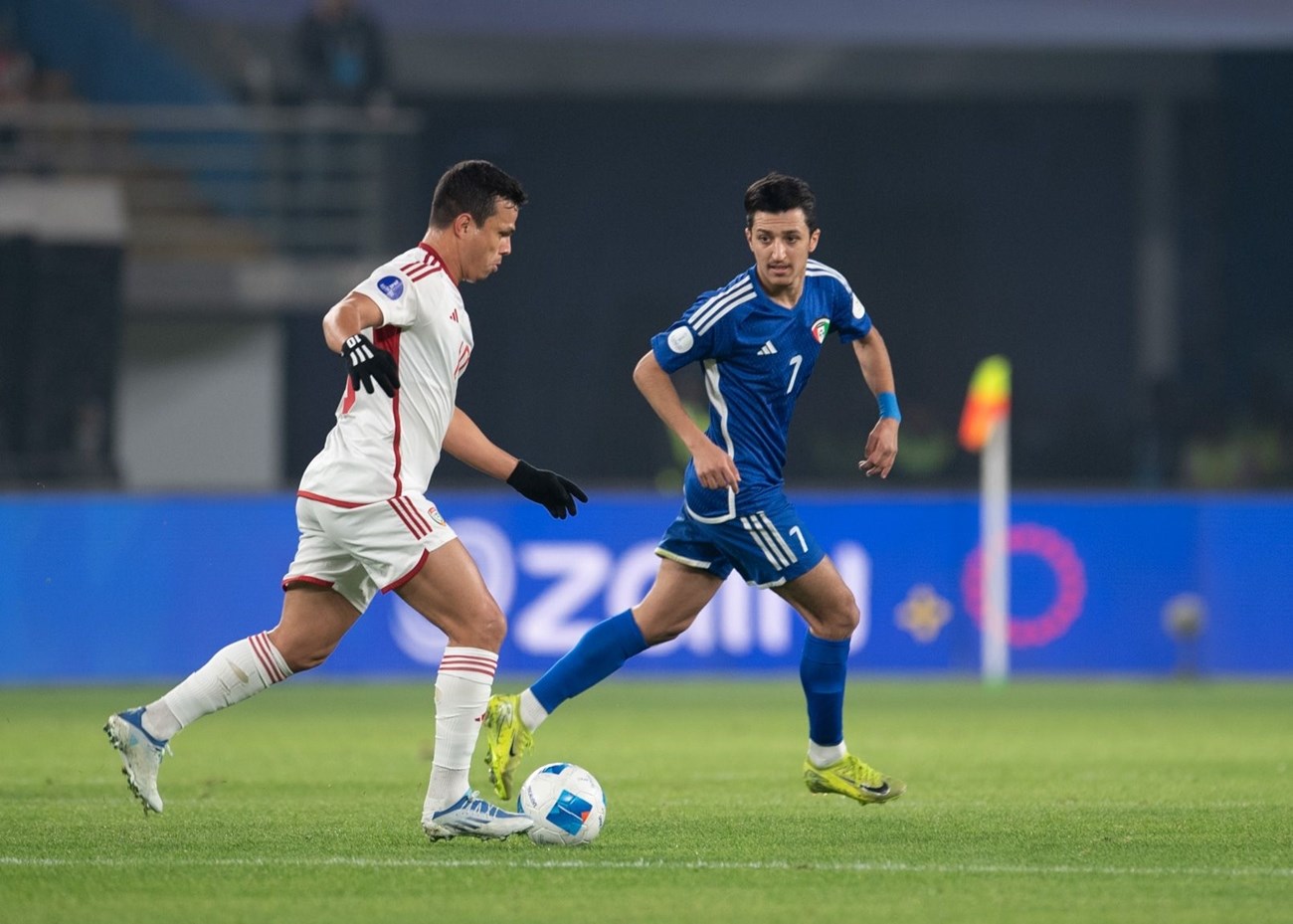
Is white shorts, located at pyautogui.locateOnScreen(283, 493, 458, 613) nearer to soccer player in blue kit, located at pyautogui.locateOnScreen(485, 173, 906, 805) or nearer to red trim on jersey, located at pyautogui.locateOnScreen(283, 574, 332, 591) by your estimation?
red trim on jersey, located at pyautogui.locateOnScreen(283, 574, 332, 591)

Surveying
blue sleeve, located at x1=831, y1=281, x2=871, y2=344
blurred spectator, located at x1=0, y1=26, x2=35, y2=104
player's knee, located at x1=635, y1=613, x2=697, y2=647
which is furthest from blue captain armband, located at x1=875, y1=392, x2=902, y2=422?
blurred spectator, located at x1=0, y1=26, x2=35, y2=104

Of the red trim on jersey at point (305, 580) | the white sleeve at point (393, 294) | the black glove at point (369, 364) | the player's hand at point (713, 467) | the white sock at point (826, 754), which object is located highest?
the white sleeve at point (393, 294)

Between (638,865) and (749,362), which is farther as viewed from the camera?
(749,362)

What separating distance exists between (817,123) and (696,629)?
12379 mm

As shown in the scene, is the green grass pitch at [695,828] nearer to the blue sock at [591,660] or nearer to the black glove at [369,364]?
the blue sock at [591,660]

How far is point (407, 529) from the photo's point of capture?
19.5ft

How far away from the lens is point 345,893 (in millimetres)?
5098

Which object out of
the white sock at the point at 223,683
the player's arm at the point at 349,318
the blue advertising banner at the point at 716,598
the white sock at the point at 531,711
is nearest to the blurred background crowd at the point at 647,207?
the blue advertising banner at the point at 716,598

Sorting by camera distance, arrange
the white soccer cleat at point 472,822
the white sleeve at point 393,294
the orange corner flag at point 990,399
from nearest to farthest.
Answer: the white sleeve at point 393,294 < the white soccer cleat at point 472,822 < the orange corner flag at point 990,399

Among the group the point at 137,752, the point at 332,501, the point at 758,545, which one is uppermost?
the point at 332,501

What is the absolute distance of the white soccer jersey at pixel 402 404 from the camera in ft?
19.5

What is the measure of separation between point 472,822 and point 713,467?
1406 millimetres

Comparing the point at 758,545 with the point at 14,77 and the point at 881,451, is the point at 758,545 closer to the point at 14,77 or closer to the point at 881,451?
the point at 881,451

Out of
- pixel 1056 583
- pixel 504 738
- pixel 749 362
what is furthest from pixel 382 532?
pixel 1056 583
